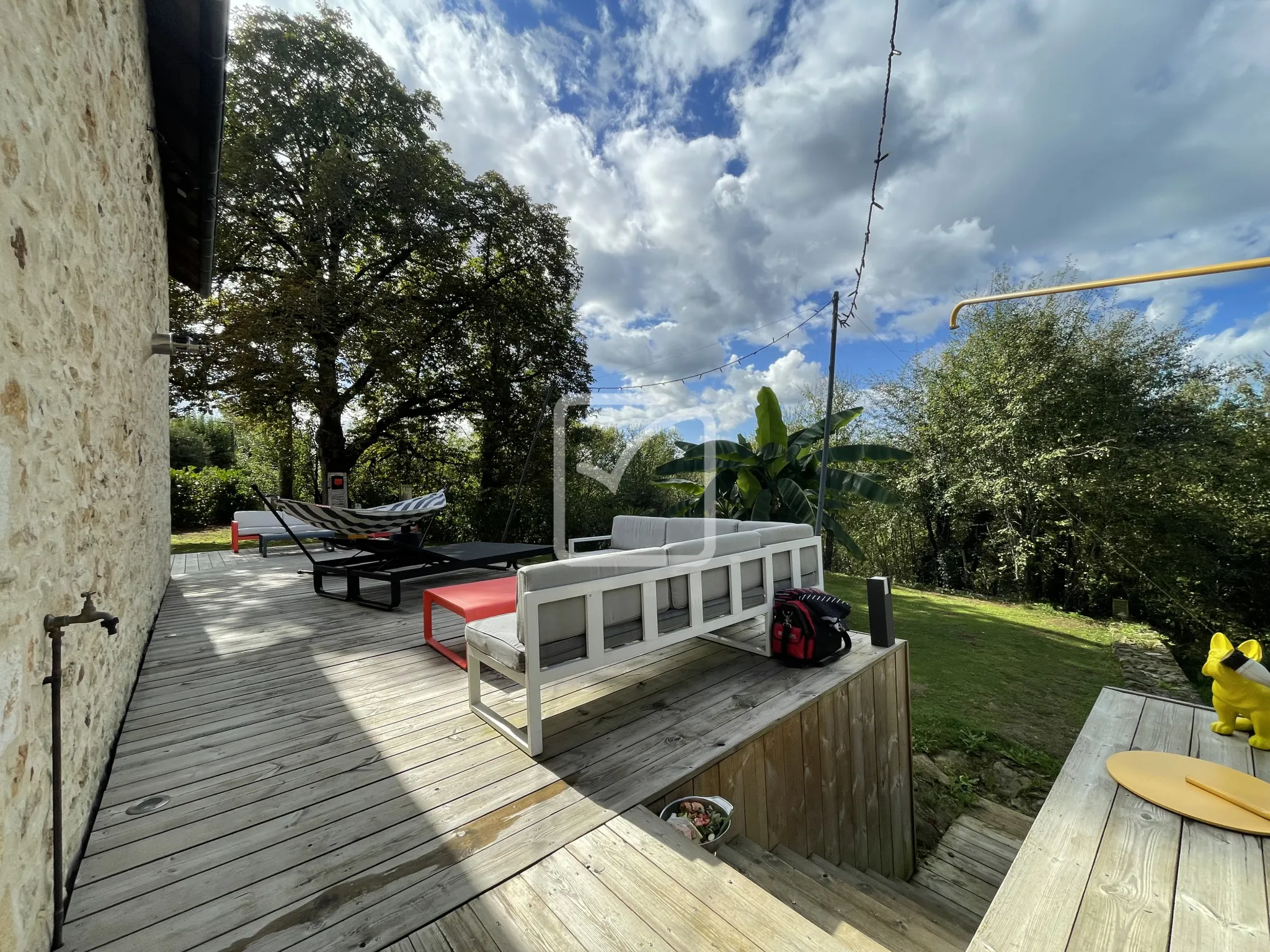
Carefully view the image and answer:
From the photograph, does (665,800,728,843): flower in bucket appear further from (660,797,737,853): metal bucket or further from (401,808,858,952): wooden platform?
(401,808,858,952): wooden platform

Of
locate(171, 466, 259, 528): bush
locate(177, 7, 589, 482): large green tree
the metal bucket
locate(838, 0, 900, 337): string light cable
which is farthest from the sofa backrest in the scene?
locate(171, 466, 259, 528): bush

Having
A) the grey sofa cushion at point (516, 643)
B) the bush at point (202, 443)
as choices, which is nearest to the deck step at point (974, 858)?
the grey sofa cushion at point (516, 643)

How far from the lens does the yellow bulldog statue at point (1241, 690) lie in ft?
6.61

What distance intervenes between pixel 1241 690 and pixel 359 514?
21.1 ft

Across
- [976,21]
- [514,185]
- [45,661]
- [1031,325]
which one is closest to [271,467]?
[514,185]

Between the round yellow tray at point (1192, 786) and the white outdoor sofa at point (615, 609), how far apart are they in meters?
1.81

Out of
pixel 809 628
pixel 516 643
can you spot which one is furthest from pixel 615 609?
pixel 809 628

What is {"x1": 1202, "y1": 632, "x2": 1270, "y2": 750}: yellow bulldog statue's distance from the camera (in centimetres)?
202

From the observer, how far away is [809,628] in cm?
332

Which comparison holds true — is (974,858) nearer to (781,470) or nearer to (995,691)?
(995,691)

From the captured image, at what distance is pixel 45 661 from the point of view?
1.42 m

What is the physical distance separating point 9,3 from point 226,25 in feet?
8.60

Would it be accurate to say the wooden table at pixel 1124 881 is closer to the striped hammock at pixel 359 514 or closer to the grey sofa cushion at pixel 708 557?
the grey sofa cushion at pixel 708 557

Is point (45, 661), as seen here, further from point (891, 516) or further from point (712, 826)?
point (891, 516)
